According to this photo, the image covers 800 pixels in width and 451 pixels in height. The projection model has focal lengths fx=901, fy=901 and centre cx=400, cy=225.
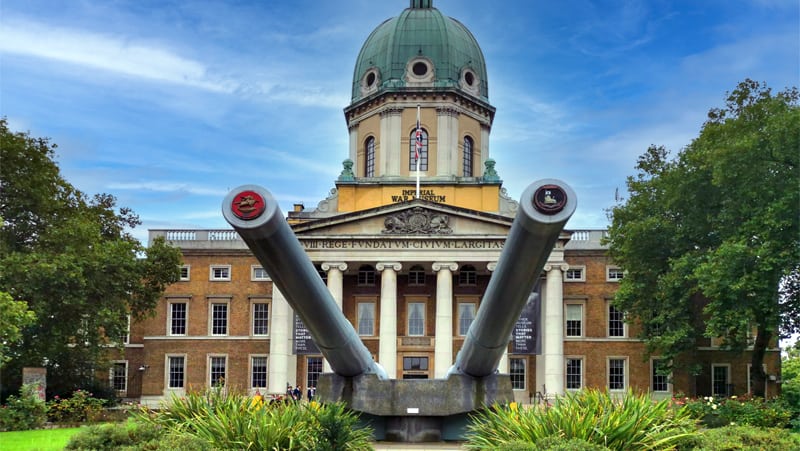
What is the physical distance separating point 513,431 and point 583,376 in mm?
42645

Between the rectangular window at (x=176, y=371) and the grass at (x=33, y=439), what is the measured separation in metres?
29.4

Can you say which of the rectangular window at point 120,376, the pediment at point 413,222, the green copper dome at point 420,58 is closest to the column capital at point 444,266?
the pediment at point 413,222

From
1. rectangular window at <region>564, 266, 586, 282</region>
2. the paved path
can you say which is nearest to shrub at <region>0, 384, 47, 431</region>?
the paved path

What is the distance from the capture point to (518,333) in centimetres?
4438

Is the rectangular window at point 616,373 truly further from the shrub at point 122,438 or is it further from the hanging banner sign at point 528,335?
Answer: the shrub at point 122,438

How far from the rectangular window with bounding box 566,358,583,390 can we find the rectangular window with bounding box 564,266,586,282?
4744 millimetres

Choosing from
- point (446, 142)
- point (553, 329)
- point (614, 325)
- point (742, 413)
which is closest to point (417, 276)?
point (553, 329)

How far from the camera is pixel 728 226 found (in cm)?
3506

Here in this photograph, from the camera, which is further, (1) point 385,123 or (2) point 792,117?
(1) point 385,123

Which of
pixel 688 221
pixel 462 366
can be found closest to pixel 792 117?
pixel 688 221

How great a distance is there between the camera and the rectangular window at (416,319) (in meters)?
52.1

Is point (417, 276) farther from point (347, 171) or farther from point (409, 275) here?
point (347, 171)

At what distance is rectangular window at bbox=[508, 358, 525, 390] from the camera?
52.8m

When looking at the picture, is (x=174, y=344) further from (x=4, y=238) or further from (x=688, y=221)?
(x=688, y=221)
